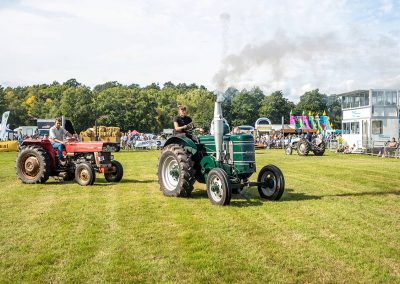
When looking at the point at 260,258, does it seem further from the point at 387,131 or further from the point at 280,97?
the point at 280,97

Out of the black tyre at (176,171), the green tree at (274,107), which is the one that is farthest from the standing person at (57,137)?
the green tree at (274,107)

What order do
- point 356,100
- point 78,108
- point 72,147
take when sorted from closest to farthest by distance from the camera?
point 72,147 → point 356,100 → point 78,108

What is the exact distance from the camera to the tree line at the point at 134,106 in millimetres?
66125

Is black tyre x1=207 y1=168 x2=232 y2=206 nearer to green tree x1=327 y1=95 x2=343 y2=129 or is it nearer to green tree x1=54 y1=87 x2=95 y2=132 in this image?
green tree x1=54 y1=87 x2=95 y2=132

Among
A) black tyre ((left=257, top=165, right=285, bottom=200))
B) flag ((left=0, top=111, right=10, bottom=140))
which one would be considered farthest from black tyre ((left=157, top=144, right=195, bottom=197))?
flag ((left=0, top=111, right=10, bottom=140))

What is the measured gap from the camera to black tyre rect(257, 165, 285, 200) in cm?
811

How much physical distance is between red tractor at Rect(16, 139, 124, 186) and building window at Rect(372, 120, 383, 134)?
911 inches

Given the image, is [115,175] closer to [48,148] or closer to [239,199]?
[48,148]

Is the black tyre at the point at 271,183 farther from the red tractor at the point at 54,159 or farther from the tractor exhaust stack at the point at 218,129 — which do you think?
the red tractor at the point at 54,159

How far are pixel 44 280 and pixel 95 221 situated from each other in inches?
96.3

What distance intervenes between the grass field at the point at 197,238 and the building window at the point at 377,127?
21.6m

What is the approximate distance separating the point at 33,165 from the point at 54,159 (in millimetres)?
548

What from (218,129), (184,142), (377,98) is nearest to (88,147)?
(184,142)

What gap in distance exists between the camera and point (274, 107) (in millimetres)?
87188
